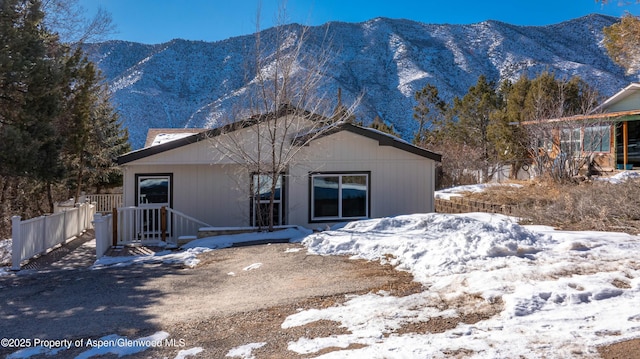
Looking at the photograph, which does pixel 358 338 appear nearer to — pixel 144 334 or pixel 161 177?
pixel 144 334

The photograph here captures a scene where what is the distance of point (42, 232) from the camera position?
11094mm

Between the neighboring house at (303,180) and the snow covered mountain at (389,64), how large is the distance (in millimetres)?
52131

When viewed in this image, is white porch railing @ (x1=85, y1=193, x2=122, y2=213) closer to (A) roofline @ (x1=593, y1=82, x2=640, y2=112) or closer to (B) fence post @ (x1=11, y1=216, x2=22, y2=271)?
(B) fence post @ (x1=11, y1=216, x2=22, y2=271)

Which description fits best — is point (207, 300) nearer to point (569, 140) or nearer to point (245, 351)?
point (245, 351)

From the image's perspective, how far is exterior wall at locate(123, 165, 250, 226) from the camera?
13125 millimetres

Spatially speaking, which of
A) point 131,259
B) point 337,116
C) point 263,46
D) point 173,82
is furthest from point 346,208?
point 173,82

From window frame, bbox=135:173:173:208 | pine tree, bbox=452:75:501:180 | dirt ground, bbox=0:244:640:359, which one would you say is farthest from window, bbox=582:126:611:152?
window frame, bbox=135:173:173:208

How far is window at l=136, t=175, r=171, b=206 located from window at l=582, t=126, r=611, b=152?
53.1ft

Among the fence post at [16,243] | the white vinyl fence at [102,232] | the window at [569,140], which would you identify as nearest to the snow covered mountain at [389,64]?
the window at [569,140]

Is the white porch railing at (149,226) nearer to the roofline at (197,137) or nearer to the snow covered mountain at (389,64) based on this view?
the roofline at (197,137)

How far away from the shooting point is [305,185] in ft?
43.7

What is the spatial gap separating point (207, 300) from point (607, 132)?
21.5 metres

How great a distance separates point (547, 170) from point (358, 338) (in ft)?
51.2

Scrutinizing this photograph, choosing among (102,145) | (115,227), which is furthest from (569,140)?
(102,145)
